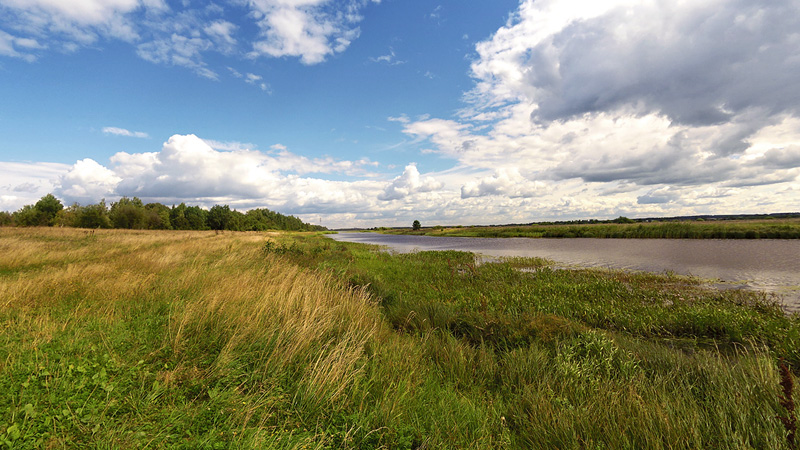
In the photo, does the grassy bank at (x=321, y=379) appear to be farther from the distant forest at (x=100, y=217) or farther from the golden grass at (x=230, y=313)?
the distant forest at (x=100, y=217)

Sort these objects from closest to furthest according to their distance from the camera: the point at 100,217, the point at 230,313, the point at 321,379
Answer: the point at 321,379 → the point at 230,313 → the point at 100,217

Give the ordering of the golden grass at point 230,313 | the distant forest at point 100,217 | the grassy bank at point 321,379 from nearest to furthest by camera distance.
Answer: the grassy bank at point 321,379, the golden grass at point 230,313, the distant forest at point 100,217

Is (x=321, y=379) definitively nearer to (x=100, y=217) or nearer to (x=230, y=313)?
(x=230, y=313)

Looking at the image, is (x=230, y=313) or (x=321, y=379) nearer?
(x=321, y=379)

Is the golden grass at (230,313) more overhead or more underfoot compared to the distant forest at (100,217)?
more underfoot

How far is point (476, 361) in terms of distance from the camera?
5676 mm

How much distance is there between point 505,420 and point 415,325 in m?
3.92

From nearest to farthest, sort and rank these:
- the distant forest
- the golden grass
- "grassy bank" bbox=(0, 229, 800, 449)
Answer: "grassy bank" bbox=(0, 229, 800, 449) < the golden grass < the distant forest

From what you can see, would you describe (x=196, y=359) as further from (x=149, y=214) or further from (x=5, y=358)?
(x=149, y=214)

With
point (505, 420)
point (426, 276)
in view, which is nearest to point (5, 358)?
point (505, 420)

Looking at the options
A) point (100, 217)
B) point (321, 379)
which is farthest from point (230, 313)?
point (100, 217)

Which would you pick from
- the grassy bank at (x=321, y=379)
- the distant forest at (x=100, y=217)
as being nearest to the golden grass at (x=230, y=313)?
the grassy bank at (x=321, y=379)

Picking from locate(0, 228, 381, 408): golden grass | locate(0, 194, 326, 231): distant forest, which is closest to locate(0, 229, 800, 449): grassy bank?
locate(0, 228, 381, 408): golden grass

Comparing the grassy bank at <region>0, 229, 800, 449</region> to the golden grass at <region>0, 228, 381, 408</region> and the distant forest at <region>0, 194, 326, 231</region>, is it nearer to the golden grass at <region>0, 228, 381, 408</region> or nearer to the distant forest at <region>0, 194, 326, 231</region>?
the golden grass at <region>0, 228, 381, 408</region>
